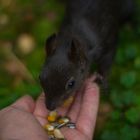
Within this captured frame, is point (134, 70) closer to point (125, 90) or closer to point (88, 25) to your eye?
point (125, 90)

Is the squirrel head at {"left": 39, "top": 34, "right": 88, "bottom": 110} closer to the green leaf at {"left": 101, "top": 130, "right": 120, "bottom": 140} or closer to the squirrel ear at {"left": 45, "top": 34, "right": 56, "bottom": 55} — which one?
the squirrel ear at {"left": 45, "top": 34, "right": 56, "bottom": 55}

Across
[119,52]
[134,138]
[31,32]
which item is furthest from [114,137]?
[31,32]

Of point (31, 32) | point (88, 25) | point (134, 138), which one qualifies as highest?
point (88, 25)

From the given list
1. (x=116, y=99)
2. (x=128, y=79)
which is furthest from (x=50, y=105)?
(x=128, y=79)

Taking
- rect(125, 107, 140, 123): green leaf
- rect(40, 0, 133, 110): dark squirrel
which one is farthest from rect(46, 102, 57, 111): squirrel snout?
rect(125, 107, 140, 123): green leaf

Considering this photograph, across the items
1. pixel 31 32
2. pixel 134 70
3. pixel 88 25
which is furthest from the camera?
pixel 31 32

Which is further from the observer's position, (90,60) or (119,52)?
(119,52)

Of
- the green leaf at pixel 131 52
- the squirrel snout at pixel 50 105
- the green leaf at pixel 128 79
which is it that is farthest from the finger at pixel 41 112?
the green leaf at pixel 131 52

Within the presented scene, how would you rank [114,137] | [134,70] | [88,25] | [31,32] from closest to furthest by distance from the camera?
[114,137] < [88,25] < [134,70] < [31,32]
